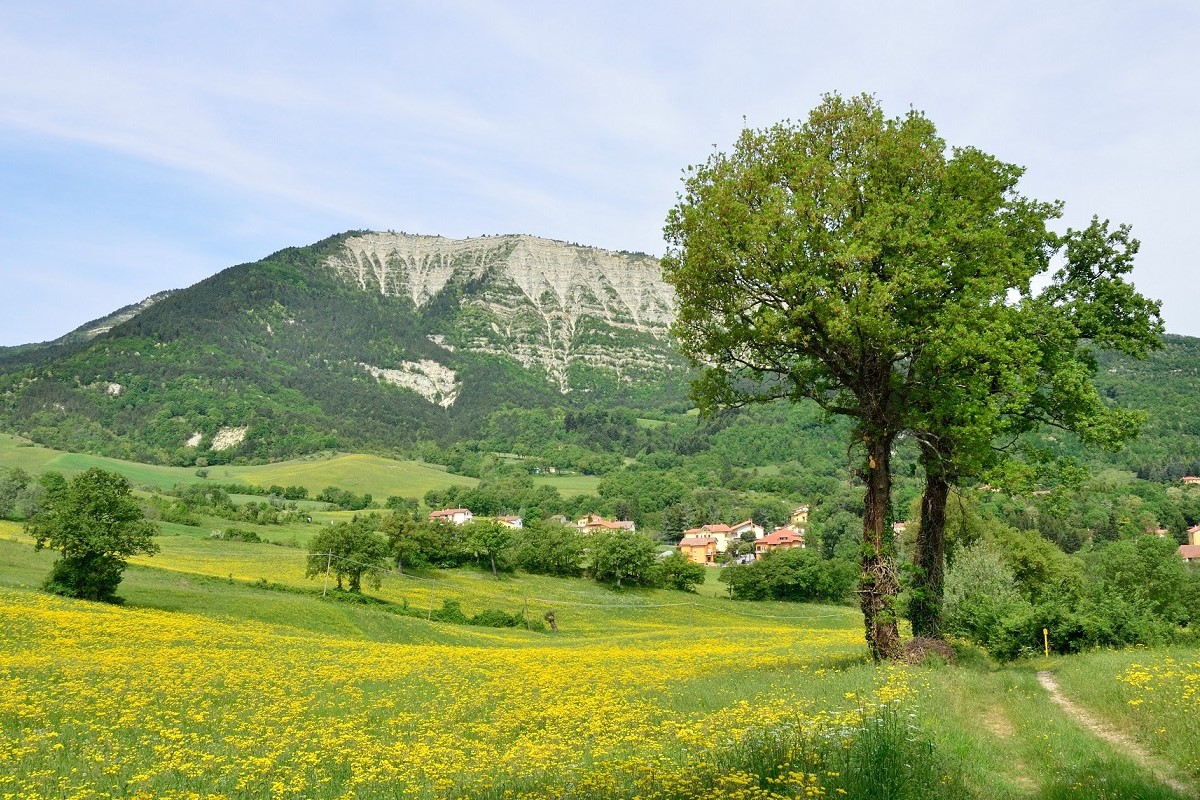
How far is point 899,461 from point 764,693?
987cm

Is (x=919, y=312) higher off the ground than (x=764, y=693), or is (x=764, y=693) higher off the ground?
(x=919, y=312)

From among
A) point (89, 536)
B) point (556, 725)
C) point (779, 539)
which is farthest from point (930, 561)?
point (779, 539)

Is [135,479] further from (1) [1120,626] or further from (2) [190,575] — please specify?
(1) [1120,626]

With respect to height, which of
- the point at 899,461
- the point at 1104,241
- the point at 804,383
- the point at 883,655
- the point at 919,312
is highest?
the point at 1104,241

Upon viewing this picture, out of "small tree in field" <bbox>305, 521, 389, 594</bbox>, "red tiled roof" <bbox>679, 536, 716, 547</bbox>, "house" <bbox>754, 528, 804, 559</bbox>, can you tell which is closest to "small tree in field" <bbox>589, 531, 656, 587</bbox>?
"small tree in field" <bbox>305, 521, 389, 594</bbox>

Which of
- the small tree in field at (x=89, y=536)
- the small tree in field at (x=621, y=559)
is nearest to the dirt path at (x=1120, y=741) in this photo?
the small tree in field at (x=89, y=536)

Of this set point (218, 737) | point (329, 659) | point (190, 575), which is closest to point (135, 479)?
point (190, 575)

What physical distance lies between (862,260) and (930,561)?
8509 millimetres

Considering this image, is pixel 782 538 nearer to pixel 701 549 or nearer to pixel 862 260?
pixel 701 549

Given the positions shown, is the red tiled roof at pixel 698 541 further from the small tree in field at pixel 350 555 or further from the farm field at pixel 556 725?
the farm field at pixel 556 725

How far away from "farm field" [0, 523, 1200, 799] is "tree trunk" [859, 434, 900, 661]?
1106 millimetres

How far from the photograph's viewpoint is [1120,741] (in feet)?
37.9

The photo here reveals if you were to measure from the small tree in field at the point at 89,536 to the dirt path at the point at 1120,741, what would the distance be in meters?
49.6

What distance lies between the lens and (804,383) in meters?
20.7
